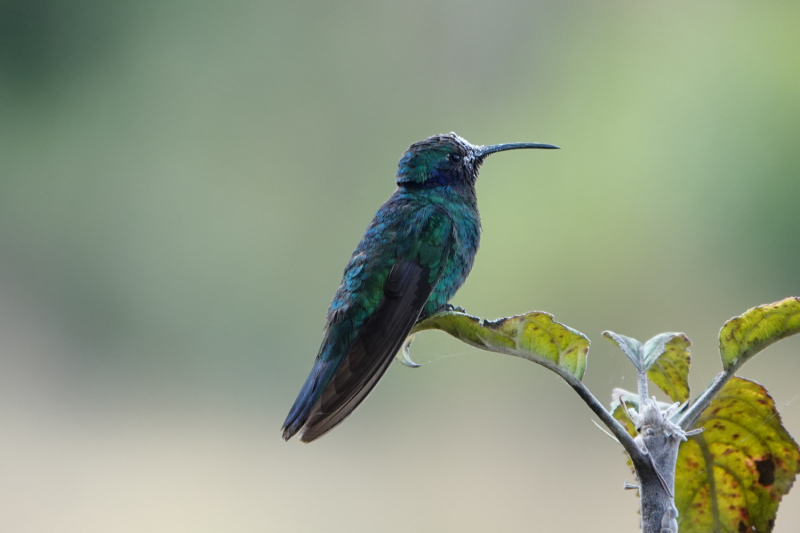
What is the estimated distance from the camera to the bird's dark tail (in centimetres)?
89

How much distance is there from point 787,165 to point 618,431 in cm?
387

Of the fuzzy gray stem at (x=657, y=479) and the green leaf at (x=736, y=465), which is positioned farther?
the green leaf at (x=736, y=465)

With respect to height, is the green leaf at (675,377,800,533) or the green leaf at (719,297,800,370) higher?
the green leaf at (719,297,800,370)

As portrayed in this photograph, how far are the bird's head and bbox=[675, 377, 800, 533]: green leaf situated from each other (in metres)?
0.83

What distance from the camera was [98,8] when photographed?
5.02m

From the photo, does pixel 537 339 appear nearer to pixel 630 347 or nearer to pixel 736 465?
pixel 630 347

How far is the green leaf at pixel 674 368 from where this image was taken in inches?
26.0

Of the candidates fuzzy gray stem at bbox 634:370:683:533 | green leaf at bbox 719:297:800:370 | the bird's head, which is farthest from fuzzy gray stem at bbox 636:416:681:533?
the bird's head

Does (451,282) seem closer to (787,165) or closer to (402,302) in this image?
(402,302)

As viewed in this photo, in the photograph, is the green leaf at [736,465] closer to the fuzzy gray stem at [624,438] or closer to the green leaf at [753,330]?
the green leaf at [753,330]

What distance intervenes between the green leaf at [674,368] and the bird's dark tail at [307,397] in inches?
16.9

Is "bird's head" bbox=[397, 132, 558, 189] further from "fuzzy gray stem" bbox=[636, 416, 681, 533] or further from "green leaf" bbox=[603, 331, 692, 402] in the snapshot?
"fuzzy gray stem" bbox=[636, 416, 681, 533]

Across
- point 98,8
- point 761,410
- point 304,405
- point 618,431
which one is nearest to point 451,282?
point 304,405

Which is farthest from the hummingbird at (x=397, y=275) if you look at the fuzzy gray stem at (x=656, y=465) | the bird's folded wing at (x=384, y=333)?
the fuzzy gray stem at (x=656, y=465)
